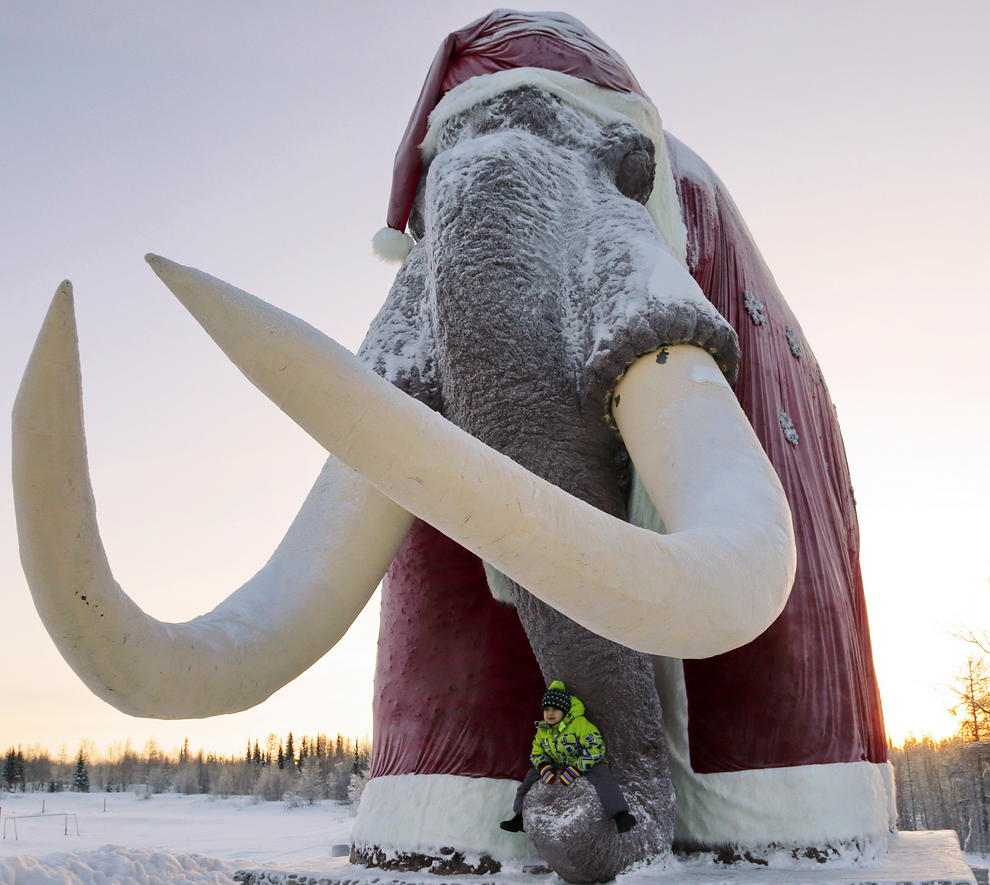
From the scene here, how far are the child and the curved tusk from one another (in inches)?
16.0

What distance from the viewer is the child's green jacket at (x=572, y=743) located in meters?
1.60

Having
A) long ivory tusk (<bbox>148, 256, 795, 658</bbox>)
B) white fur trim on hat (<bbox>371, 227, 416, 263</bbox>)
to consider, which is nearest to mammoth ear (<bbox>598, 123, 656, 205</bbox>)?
white fur trim on hat (<bbox>371, 227, 416, 263</bbox>)

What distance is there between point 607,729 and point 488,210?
0.89 meters

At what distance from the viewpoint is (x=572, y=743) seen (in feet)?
5.27

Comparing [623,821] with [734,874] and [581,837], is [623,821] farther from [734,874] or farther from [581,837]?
[734,874]

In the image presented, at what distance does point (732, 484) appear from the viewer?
1413 millimetres

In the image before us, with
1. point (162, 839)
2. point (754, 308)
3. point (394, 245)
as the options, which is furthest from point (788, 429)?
point (162, 839)

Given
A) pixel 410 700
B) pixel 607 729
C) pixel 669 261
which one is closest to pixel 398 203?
pixel 669 261

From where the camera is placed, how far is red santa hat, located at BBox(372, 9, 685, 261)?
82.7 inches

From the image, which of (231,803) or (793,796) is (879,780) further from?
(231,803)

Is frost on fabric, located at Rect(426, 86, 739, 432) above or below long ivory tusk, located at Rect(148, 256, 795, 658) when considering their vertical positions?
above

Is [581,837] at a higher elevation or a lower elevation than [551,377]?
lower

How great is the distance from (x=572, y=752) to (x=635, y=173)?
1130mm

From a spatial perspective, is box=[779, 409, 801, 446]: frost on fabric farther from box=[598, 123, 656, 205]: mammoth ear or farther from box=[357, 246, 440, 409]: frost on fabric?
box=[357, 246, 440, 409]: frost on fabric
